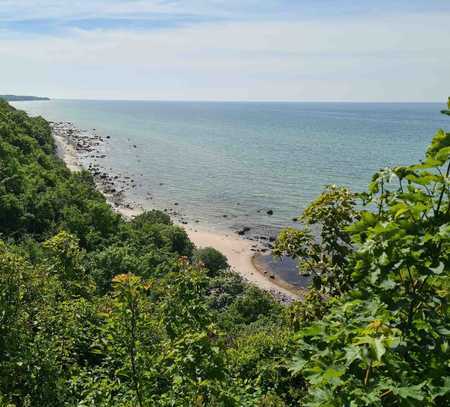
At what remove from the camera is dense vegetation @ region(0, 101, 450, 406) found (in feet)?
9.93

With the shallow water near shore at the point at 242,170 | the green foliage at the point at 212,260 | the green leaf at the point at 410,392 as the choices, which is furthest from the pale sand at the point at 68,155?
the green leaf at the point at 410,392

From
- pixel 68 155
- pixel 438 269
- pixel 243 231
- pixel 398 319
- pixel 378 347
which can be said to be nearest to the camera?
pixel 378 347

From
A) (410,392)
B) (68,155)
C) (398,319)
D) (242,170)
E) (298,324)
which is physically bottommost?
(242,170)

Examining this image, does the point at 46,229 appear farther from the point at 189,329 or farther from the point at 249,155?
the point at 249,155

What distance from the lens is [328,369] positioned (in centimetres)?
291

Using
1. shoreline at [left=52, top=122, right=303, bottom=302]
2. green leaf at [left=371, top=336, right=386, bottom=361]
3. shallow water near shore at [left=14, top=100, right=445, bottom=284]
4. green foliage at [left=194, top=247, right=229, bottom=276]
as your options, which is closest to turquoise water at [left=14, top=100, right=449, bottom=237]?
shallow water near shore at [left=14, top=100, right=445, bottom=284]

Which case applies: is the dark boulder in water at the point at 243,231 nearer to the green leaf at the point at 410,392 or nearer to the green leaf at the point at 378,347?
the green leaf at the point at 410,392

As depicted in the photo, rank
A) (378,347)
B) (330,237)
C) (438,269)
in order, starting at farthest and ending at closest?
(330,237) < (438,269) < (378,347)

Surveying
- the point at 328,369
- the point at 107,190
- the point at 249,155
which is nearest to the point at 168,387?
the point at 328,369

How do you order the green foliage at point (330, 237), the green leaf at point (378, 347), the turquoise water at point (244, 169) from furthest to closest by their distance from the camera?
the turquoise water at point (244, 169) < the green foliage at point (330, 237) < the green leaf at point (378, 347)

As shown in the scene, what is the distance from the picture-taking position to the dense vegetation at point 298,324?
3.03 metres

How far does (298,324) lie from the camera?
6363mm

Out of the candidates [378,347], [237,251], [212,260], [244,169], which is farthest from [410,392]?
[244,169]

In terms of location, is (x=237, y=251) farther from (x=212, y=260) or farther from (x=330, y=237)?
(x=330, y=237)
